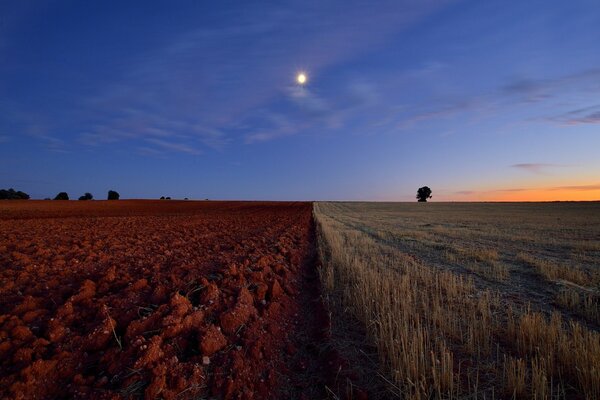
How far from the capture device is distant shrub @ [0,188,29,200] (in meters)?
58.8

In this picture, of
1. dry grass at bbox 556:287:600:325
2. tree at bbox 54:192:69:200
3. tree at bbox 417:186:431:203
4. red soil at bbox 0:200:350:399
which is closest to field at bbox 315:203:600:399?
dry grass at bbox 556:287:600:325

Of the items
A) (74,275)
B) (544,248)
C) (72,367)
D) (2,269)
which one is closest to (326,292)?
(72,367)

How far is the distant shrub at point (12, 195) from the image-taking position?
58812 millimetres

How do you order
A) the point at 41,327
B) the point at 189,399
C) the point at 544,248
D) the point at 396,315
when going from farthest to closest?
the point at 544,248 < the point at 396,315 < the point at 41,327 < the point at 189,399

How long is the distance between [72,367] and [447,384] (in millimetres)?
4012

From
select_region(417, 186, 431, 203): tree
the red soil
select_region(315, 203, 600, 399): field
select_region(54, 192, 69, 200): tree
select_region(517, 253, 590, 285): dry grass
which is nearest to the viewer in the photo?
the red soil

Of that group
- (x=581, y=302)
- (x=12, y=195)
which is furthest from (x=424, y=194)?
(x=581, y=302)

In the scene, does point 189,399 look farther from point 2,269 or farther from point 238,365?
point 2,269

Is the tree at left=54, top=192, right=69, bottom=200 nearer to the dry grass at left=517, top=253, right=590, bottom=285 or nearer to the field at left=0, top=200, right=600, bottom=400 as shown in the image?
the field at left=0, top=200, right=600, bottom=400

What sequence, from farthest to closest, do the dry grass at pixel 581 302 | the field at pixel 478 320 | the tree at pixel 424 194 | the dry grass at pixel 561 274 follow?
the tree at pixel 424 194
the dry grass at pixel 561 274
the dry grass at pixel 581 302
the field at pixel 478 320

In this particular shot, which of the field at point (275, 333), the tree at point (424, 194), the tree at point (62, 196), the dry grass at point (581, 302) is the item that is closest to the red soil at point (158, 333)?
the field at point (275, 333)

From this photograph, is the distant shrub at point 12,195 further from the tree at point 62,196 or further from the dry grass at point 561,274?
the dry grass at point 561,274

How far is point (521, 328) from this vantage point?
15.1 feet

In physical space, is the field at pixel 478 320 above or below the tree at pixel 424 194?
below
